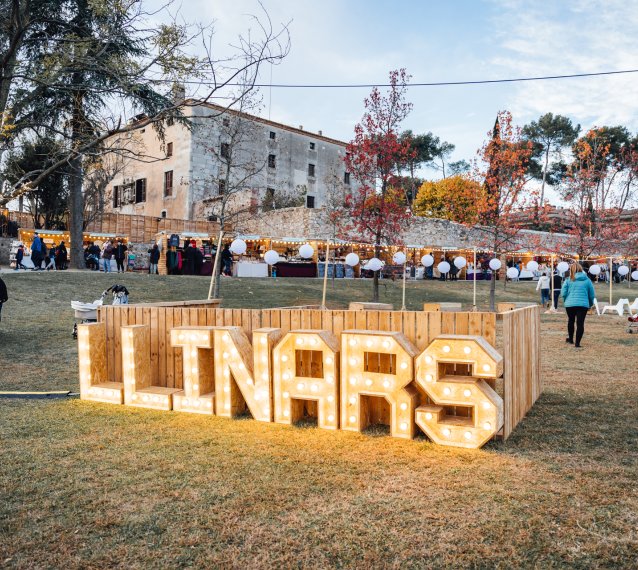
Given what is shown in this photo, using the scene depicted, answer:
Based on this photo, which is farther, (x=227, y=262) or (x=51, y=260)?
(x=227, y=262)

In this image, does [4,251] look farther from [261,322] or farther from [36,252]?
[261,322]

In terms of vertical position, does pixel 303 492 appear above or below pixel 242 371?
below

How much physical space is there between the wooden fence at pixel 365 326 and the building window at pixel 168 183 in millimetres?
31916

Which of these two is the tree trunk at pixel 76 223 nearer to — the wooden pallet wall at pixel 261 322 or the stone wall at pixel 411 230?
the stone wall at pixel 411 230

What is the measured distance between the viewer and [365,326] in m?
4.42

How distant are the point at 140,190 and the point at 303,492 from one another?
39.3 meters

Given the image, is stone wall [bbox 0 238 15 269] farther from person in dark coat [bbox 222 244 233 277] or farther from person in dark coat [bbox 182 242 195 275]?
person in dark coat [bbox 222 244 233 277]

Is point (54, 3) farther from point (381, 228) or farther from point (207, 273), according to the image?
point (207, 273)

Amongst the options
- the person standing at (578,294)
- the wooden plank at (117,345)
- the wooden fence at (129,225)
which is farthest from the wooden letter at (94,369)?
the wooden fence at (129,225)

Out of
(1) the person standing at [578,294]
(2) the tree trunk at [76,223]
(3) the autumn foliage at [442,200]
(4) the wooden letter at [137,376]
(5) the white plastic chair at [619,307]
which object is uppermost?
(3) the autumn foliage at [442,200]

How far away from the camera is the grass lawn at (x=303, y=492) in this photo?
2.37 m

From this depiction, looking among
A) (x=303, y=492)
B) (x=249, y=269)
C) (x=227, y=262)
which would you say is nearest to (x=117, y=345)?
(x=303, y=492)

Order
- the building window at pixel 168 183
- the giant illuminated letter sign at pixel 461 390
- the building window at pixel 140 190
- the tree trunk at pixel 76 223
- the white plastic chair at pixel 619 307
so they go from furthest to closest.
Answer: the building window at pixel 140 190, the building window at pixel 168 183, the tree trunk at pixel 76 223, the white plastic chair at pixel 619 307, the giant illuminated letter sign at pixel 461 390

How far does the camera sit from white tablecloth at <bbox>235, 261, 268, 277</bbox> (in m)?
23.2
